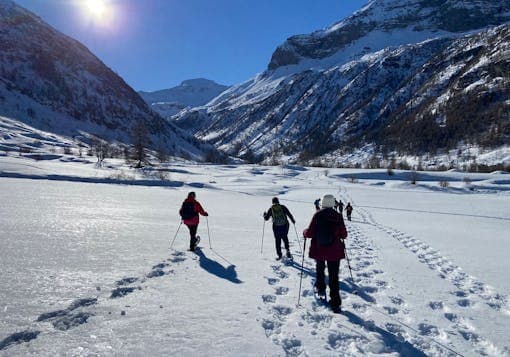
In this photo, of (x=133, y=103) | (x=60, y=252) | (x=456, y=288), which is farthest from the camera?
(x=133, y=103)

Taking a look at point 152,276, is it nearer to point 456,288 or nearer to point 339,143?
point 456,288

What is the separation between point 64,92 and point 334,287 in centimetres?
14985

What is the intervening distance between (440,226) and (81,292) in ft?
62.2

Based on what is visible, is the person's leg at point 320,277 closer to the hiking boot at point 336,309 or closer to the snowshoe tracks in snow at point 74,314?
the hiking boot at point 336,309

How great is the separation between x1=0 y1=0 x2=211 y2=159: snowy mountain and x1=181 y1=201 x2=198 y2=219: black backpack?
116 metres

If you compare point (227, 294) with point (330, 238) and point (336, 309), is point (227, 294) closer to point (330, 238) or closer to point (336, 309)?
point (336, 309)

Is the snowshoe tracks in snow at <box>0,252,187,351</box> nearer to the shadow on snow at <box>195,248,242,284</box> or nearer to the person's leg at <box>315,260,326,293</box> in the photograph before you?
the shadow on snow at <box>195,248,242,284</box>

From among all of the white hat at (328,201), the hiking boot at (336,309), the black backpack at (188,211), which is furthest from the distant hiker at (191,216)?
the hiking boot at (336,309)

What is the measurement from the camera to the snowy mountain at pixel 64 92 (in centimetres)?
12100

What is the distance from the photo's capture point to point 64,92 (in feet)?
445

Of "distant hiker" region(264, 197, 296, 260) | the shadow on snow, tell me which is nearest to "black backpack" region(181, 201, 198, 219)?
the shadow on snow

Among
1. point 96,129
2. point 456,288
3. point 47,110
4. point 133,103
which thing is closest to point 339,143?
point 133,103

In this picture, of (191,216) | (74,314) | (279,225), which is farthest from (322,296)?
(191,216)

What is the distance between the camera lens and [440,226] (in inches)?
811
